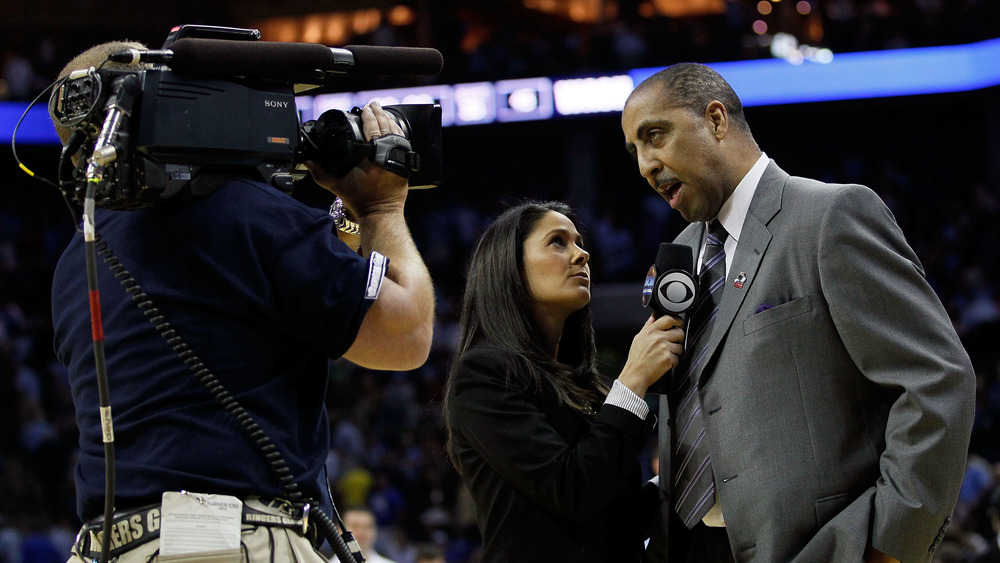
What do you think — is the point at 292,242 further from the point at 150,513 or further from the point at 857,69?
the point at 857,69

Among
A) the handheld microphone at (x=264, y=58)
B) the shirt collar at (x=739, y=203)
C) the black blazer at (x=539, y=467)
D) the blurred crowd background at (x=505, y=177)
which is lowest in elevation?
the blurred crowd background at (x=505, y=177)

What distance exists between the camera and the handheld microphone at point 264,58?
5.94ft

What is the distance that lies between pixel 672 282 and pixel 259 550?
120 centimetres

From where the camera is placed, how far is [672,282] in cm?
248

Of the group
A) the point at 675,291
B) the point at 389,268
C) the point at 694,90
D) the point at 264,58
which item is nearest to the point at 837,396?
the point at 675,291

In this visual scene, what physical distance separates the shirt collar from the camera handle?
1229 mm

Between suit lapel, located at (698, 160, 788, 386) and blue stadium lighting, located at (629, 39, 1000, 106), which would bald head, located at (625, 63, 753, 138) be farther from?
blue stadium lighting, located at (629, 39, 1000, 106)

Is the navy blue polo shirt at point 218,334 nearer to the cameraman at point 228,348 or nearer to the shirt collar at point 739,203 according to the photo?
the cameraman at point 228,348

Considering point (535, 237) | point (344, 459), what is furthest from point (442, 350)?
point (535, 237)

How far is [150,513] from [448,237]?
39.9ft

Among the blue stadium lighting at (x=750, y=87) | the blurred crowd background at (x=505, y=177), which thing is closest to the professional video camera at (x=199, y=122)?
the blurred crowd background at (x=505, y=177)

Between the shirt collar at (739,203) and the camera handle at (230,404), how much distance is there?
4.03ft

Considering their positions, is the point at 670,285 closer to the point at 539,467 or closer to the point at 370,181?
the point at 539,467

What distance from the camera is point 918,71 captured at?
12.5 m
